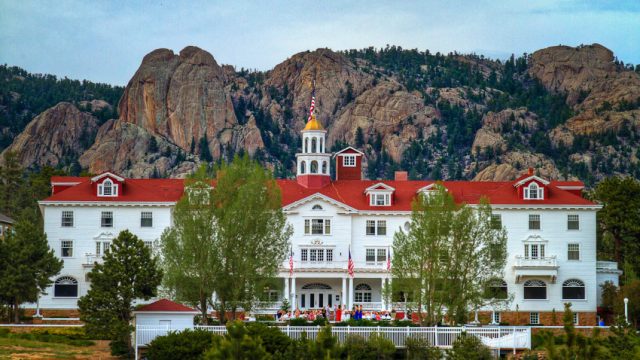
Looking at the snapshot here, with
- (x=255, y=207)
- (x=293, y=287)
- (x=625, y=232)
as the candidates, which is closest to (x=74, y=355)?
(x=255, y=207)

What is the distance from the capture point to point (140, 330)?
249 feet

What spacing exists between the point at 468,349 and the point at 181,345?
16.8m

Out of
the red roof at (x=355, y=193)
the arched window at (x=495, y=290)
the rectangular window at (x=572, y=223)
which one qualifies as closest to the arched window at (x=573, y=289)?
the rectangular window at (x=572, y=223)

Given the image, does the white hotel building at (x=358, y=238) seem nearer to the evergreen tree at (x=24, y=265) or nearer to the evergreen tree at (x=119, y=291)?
the evergreen tree at (x=24, y=265)

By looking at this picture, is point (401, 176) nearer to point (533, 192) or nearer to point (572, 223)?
point (533, 192)

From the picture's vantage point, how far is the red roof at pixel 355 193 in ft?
360

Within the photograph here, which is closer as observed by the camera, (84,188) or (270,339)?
(270,339)

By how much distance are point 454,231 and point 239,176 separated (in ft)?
53.2

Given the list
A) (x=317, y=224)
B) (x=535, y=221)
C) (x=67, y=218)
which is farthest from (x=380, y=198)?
(x=67, y=218)

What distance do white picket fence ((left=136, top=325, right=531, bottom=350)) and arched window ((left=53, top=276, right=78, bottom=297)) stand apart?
109 ft

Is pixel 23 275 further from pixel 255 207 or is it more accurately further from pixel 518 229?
pixel 518 229

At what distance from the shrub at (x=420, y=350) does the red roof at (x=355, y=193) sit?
31556 mm

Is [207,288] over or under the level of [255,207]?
under

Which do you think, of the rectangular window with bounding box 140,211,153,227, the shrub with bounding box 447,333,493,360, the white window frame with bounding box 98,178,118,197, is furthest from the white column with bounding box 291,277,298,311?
the shrub with bounding box 447,333,493,360
